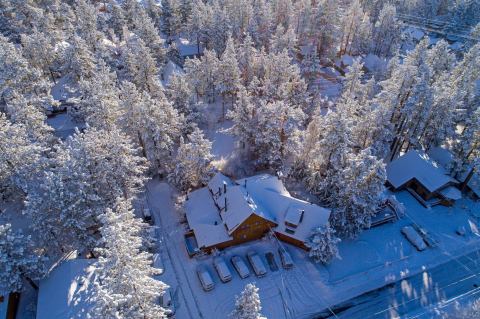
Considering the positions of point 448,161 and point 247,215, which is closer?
point 247,215

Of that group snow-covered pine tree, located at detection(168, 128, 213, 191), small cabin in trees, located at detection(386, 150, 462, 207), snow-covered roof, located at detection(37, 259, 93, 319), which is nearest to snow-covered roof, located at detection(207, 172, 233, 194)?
snow-covered pine tree, located at detection(168, 128, 213, 191)

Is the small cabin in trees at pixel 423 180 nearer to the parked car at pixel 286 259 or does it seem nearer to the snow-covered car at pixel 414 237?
the snow-covered car at pixel 414 237

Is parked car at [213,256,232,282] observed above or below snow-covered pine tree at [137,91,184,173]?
below

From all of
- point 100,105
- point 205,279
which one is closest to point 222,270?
point 205,279

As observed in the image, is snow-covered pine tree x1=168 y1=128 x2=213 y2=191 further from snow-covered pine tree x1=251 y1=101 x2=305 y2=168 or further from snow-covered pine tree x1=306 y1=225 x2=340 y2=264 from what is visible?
snow-covered pine tree x1=306 y1=225 x2=340 y2=264

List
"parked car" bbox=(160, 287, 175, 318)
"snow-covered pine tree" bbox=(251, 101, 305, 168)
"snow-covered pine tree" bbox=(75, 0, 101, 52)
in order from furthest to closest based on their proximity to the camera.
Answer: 1. "snow-covered pine tree" bbox=(75, 0, 101, 52)
2. "snow-covered pine tree" bbox=(251, 101, 305, 168)
3. "parked car" bbox=(160, 287, 175, 318)

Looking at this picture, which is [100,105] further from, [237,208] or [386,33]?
[386,33]

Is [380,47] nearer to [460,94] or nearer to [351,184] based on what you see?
[460,94]
